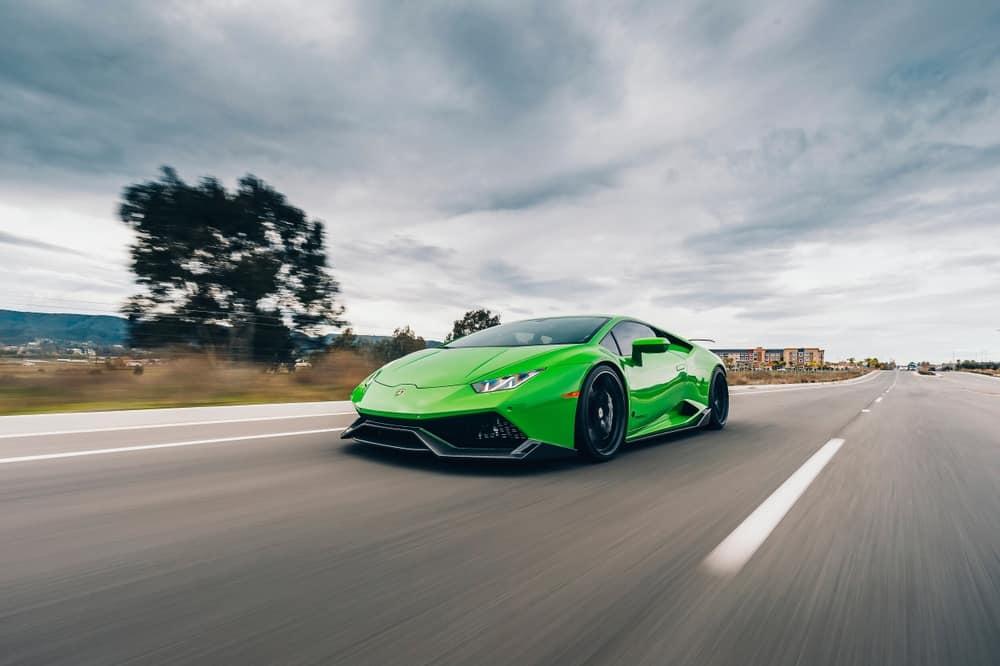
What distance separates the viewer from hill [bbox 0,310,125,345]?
24.0ft

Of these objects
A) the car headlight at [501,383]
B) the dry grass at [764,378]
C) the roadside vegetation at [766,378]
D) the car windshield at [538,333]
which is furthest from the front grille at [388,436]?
the dry grass at [764,378]

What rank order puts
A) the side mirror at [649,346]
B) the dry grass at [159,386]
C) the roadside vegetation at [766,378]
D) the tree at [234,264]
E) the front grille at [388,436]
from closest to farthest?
the front grille at [388,436]
the side mirror at [649,346]
the dry grass at [159,386]
the tree at [234,264]
the roadside vegetation at [766,378]

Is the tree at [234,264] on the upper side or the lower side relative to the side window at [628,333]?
upper

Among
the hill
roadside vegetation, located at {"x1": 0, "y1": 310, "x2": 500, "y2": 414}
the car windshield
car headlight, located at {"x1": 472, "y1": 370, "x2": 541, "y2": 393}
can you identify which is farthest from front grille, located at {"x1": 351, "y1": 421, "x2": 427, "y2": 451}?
the hill

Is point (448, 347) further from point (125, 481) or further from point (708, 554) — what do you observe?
point (708, 554)

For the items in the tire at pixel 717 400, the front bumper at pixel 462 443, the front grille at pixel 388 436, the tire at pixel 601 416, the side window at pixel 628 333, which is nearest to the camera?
the front bumper at pixel 462 443

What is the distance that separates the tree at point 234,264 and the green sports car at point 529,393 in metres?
6.60

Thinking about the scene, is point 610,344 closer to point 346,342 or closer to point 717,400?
point 717,400

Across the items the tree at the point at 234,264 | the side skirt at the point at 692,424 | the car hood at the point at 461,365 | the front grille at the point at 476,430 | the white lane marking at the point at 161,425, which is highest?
the tree at the point at 234,264

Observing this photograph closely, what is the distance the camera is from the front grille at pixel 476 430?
11.9 feet

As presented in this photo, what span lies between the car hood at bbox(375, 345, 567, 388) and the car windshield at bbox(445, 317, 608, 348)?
0.86ft

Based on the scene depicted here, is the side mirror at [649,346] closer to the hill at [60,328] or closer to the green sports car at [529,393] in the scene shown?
the green sports car at [529,393]

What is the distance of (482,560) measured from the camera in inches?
87.0

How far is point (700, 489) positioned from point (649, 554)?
1342 mm
